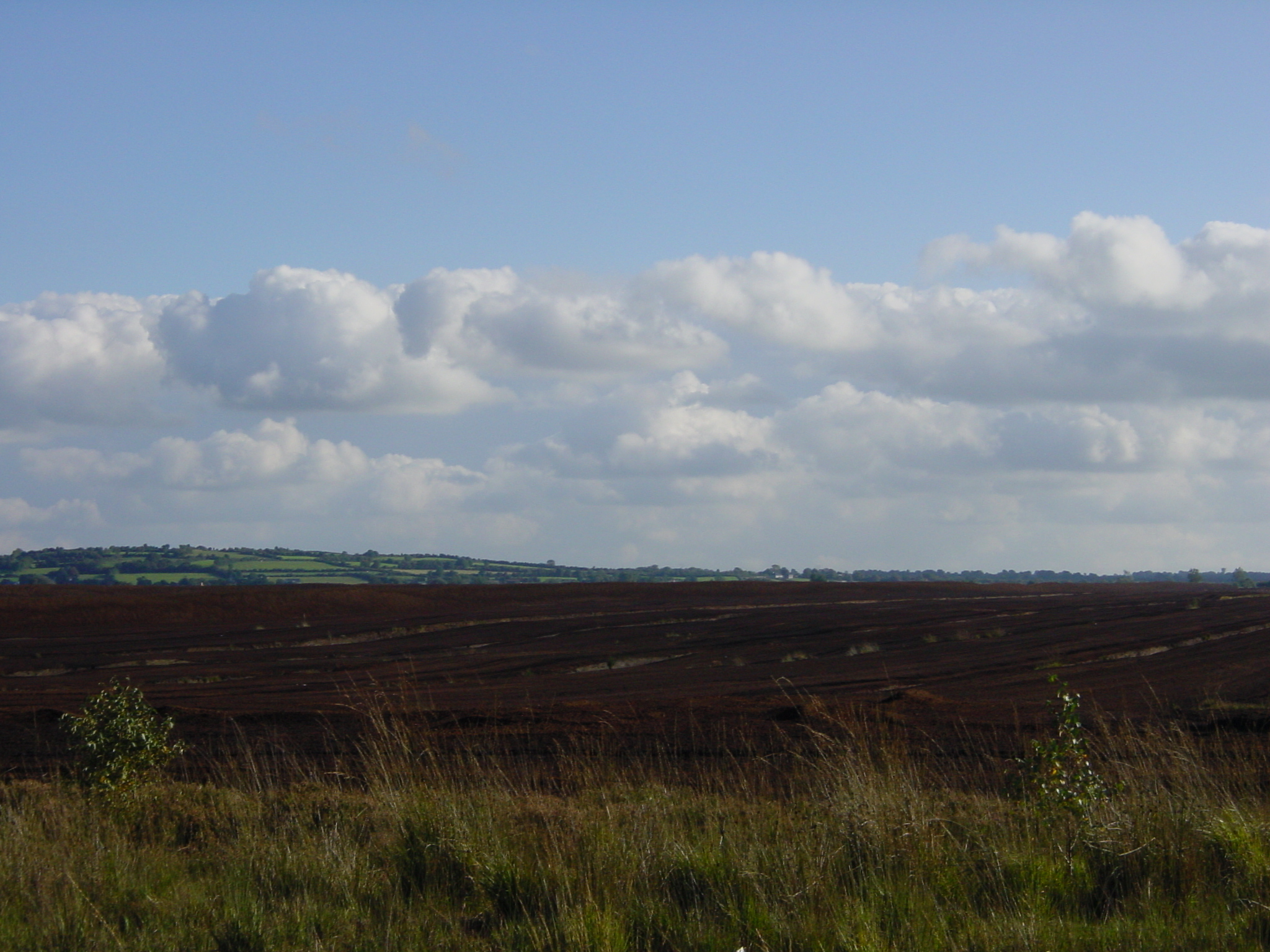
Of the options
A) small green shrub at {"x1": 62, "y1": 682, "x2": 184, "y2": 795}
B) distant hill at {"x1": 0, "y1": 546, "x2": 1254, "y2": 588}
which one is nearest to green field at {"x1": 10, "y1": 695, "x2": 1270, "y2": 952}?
small green shrub at {"x1": 62, "y1": 682, "x2": 184, "y2": 795}

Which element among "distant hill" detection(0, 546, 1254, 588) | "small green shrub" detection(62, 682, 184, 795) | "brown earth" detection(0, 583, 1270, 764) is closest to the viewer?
"small green shrub" detection(62, 682, 184, 795)

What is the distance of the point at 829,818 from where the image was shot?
9.17 metres

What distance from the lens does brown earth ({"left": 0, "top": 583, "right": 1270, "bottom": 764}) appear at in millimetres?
23000

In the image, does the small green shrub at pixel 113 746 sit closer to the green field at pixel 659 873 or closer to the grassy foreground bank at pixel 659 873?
the green field at pixel 659 873

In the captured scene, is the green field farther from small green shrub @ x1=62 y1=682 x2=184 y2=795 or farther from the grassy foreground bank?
small green shrub @ x1=62 y1=682 x2=184 y2=795

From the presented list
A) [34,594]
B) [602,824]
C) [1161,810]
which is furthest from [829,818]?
[34,594]

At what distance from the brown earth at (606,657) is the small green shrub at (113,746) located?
2825 millimetres

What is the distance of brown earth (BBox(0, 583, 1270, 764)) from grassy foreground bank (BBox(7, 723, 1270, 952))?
3080 millimetres

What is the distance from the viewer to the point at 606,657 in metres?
41.1

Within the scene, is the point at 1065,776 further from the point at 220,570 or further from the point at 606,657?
the point at 220,570

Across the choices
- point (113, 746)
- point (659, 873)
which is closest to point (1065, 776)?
point (659, 873)

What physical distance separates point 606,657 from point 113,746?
3038 centimetres

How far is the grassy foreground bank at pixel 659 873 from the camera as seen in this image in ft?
22.7

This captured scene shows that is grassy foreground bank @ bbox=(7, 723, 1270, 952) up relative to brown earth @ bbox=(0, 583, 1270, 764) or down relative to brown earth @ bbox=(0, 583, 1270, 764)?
up
